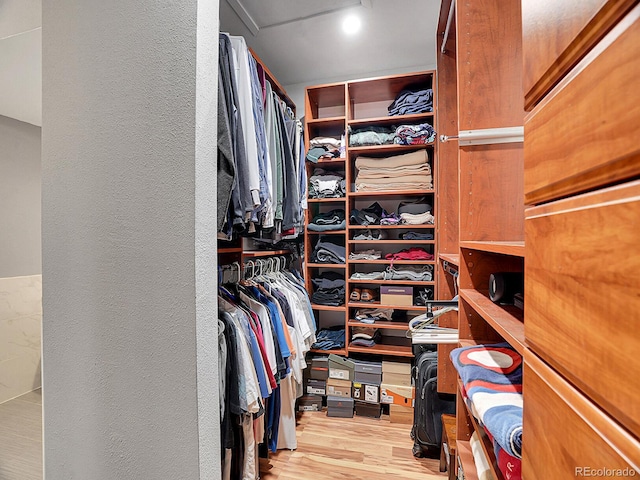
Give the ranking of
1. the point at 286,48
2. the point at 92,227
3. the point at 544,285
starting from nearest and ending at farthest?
→ the point at 544,285 < the point at 92,227 < the point at 286,48

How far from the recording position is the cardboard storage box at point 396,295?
225 centimetres

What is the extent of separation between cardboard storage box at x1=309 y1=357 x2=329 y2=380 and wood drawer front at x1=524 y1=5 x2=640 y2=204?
7.41 ft

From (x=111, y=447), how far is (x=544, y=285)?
116 cm

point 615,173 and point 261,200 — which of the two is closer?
point 615,173

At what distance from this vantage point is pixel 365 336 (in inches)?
94.2

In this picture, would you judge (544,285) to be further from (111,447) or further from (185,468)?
(111,447)

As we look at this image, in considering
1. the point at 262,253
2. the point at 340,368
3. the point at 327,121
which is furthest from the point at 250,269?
the point at 327,121

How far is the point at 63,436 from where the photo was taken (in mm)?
938

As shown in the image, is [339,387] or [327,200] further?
[327,200]

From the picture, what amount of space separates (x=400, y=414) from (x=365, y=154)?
2.07 meters

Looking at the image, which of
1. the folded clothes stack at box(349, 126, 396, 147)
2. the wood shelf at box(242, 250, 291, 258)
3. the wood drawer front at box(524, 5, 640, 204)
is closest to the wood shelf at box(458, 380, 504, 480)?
the wood drawer front at box(524, 5, 640, 204)

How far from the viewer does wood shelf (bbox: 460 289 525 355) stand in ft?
1.76

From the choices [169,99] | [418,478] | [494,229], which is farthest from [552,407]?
[418,478]

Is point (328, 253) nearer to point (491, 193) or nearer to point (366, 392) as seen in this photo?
point (366, 392)
